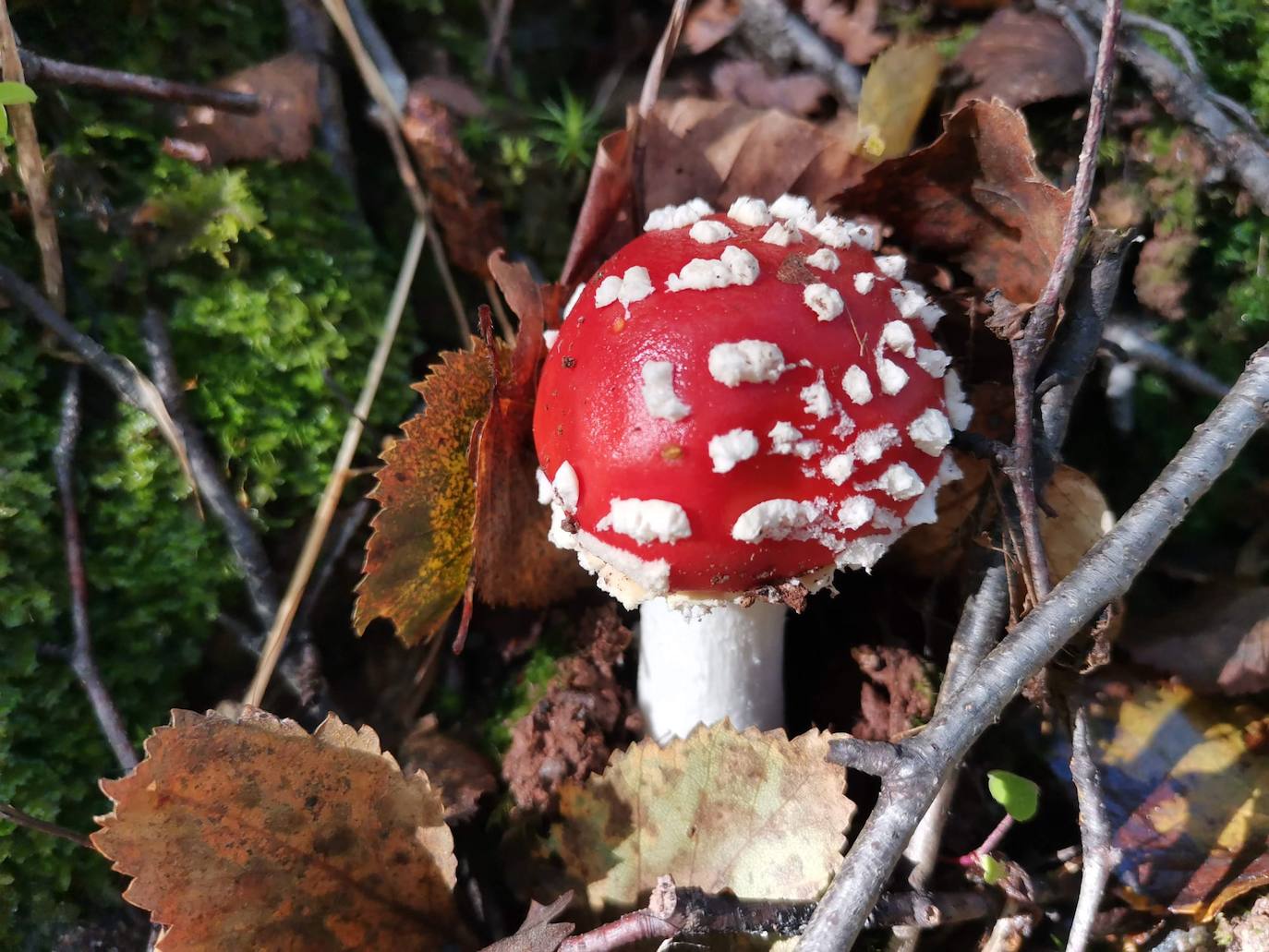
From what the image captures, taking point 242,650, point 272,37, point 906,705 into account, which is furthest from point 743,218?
point 242,650

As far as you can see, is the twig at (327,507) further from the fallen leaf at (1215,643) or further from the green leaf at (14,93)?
the fallen leaf at (1215,643)

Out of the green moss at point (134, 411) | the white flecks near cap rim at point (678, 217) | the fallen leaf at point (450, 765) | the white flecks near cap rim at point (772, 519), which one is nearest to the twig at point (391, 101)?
the green moss at point (134, 411)

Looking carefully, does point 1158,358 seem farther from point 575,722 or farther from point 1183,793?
point 575,722

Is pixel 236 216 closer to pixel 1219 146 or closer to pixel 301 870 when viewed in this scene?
pixel 301 870

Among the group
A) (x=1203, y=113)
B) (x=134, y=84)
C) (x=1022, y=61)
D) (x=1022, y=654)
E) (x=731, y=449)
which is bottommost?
(x=1022, y=654)

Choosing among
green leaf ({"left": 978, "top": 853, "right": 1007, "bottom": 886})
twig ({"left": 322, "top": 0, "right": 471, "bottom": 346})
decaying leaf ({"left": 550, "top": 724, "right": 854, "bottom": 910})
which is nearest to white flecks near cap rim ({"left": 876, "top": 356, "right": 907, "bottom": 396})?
decaying leaf ({"left": 550, "top": 724, "right": 854, "bottom": 910})

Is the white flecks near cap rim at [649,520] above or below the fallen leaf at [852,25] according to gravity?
below

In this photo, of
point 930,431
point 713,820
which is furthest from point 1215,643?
point 713,820
